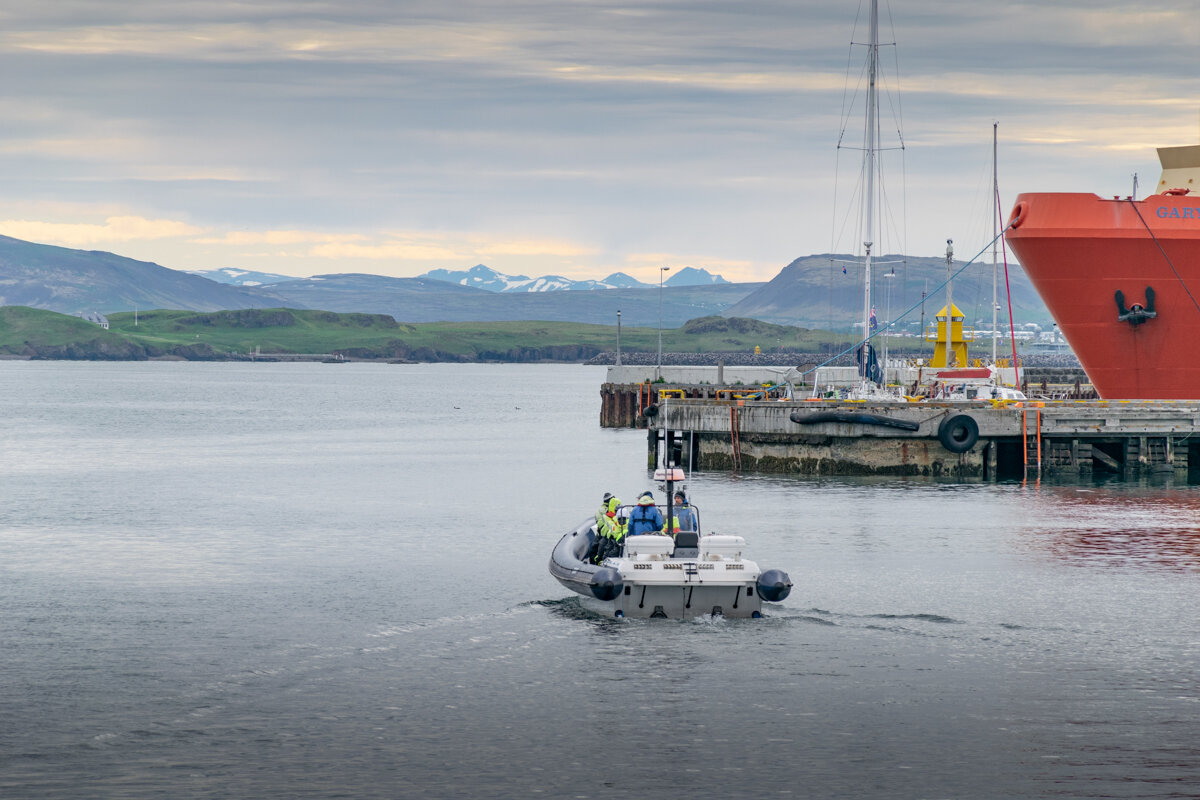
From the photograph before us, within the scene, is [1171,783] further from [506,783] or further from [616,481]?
[616,481]

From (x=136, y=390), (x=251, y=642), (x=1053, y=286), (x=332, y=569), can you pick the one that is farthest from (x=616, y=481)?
(x=136, y=390)

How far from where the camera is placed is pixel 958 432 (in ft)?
190

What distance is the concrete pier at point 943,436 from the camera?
57.9 m

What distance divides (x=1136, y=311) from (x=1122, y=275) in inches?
64.0

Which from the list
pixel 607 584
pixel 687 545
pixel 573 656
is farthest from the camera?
pixel 687 545

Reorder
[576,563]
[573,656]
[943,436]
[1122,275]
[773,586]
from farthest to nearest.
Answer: [1122,275]
[943,436]
[576,563]
[773,586]
[573,656]

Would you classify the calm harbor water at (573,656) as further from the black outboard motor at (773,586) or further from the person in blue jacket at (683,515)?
the person in blue jacket at (683,515)

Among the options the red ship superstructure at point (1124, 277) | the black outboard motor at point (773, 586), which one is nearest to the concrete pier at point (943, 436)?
the red ship superstructure at point (1124, 277)

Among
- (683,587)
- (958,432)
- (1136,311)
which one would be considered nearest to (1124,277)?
(1136,311)

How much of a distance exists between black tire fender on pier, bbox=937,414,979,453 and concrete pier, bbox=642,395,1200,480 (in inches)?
1.7

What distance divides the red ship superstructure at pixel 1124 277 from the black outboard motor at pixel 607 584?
35542 millimetres

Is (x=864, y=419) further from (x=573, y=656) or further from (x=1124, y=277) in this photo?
(x=573, y=656)

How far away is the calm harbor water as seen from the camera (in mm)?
19906

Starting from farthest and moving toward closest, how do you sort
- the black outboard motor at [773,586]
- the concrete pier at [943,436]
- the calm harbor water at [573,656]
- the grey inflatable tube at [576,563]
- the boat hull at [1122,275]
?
the concrete pier at [943,436]
the boat hull at [1122,275]
the grey inflatable tube at [576,563]
the black outboard motor at [773,586]
the calm harbor water at [573,656]
